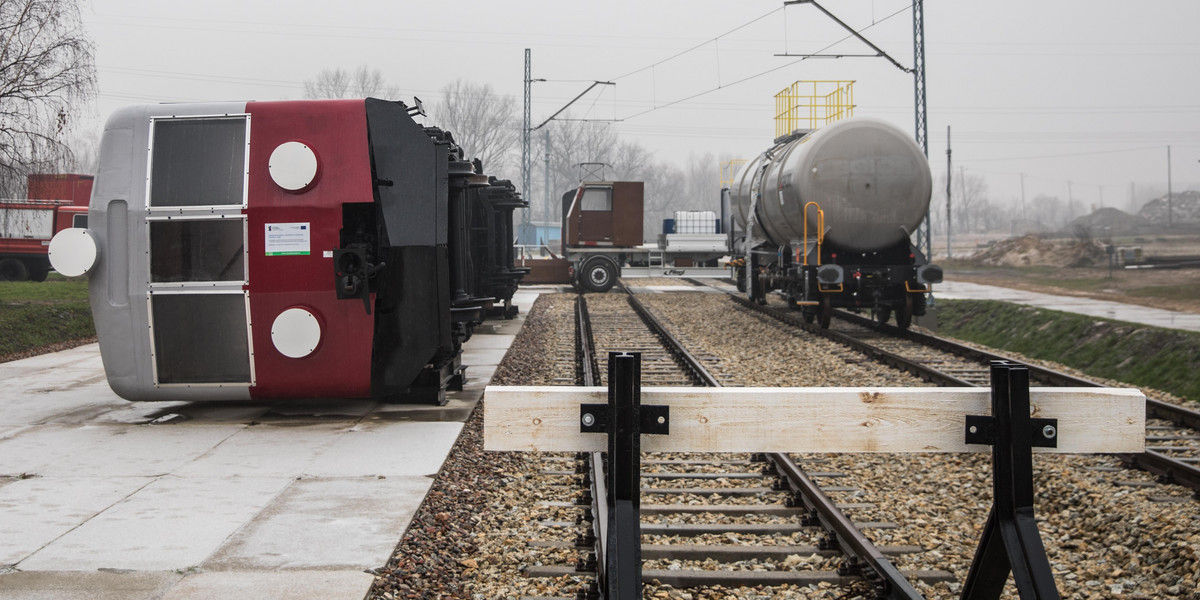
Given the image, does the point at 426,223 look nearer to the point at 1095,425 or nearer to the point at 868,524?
the point at 868,524

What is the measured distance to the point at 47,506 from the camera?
542 cm

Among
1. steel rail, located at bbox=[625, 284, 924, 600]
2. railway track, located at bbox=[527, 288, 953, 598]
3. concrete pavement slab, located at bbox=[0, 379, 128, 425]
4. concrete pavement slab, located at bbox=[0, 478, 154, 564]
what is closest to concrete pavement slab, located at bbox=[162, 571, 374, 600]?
railway track, located at bbox=[527, 288, 953, 598]

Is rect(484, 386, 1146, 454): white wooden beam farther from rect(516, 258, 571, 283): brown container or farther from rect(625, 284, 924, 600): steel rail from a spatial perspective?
rect(516, 258, 571, 283): brown container

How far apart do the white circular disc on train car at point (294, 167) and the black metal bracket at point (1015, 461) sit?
6.01 metres

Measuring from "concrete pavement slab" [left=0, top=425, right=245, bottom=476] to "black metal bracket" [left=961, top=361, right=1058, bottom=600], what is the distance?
5.35 metres

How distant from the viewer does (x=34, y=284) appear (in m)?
23.5

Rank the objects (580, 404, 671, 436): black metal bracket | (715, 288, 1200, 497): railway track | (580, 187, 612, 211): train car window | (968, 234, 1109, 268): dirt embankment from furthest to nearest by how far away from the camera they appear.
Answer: (968, 234, 1109, 268): dirt embankment, (580, 187, 612, 211): train car window, (715, 288, 1200, 497): railway track, (580, 404, 671, 436): black metal bracket

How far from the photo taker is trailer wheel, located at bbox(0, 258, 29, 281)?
2950 centimetres

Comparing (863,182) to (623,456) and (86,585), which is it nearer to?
(86,585)

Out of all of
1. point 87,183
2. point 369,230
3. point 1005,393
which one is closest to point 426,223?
point 369,230

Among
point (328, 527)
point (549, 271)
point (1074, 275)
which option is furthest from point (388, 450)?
point (1074, 275)

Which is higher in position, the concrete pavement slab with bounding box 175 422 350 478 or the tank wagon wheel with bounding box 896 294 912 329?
the tank wagon wheel with bounding box 896 294 912 329

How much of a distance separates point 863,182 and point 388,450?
1022 cm

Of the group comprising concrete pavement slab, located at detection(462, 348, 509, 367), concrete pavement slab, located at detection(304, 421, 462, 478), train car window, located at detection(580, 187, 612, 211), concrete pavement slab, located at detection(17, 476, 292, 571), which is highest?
train car window, located at detection(580, 187, 612, 211)
